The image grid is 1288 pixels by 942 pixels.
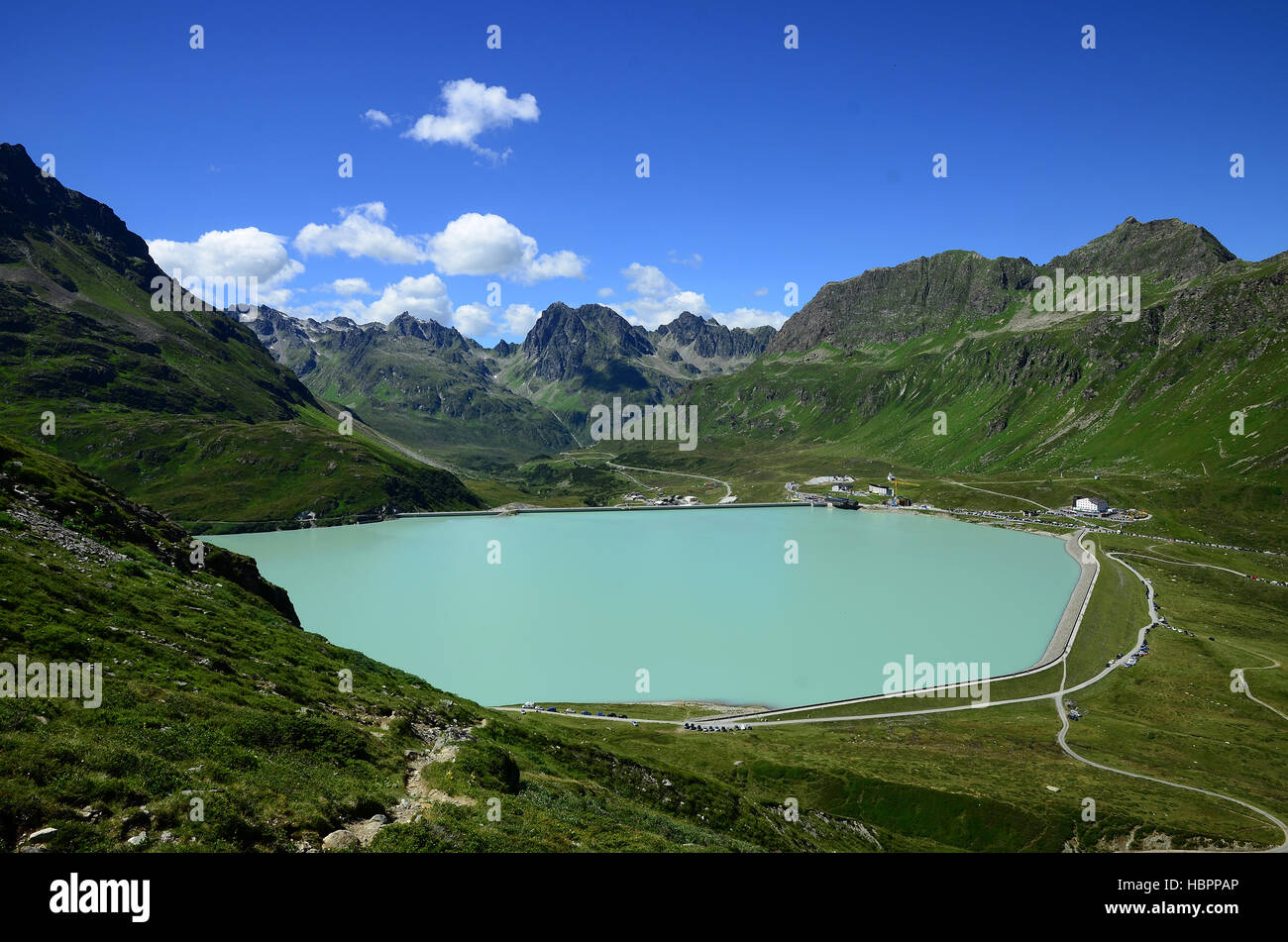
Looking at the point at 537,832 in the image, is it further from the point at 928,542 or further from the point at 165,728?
the point at 928,542

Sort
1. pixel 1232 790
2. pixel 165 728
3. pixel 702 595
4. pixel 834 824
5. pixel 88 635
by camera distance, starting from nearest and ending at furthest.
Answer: pixel 165 728
pixel 88 635
pixel 834 824
pixel 1232 790
pixel 702 595

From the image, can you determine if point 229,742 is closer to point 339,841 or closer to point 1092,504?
point 339,841

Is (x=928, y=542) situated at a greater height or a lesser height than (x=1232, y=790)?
greater

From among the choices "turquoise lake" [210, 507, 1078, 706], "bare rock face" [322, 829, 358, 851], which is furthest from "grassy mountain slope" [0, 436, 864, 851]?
"turquoise lake" [210, 507, 1078, 706]

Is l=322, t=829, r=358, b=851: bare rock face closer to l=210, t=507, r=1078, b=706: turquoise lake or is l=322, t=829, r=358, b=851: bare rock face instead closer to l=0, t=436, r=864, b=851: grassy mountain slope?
l=0, t=436, r=864, b=851: grassy mountain slope

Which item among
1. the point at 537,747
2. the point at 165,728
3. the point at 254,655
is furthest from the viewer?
the point at 537,747

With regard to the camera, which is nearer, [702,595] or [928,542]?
[702,595]

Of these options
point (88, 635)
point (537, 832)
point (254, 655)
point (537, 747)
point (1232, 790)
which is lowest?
point (1232, 790)
